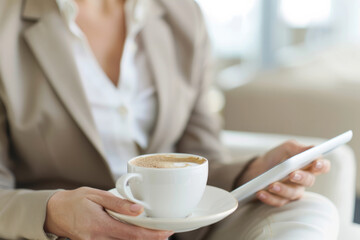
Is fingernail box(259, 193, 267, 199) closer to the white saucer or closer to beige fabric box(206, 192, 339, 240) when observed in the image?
beige fabric box(206, 192, 339, 240)

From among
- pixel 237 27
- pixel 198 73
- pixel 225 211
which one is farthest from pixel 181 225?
pixel 237 27

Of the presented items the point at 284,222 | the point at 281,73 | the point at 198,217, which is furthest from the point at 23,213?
the point at 281,73

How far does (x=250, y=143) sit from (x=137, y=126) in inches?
13.7

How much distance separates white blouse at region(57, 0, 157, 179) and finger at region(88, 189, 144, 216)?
1.11 ft

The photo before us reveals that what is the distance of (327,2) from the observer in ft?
17.2

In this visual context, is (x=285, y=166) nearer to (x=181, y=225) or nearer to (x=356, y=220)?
(x=181, y=225)

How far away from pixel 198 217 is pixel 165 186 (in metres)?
0.06

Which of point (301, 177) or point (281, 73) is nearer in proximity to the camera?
point (301, 177)

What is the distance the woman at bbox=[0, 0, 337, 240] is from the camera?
0.79 metres

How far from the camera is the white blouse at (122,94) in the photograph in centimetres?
A: 102

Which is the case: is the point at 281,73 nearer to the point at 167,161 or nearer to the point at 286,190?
the point at 286,190

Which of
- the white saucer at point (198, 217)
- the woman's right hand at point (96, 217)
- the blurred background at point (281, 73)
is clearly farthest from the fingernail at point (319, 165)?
the blurred background at point (281, 73)

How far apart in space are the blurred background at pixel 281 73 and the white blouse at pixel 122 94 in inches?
40.9

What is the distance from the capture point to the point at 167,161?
67 centimetres
